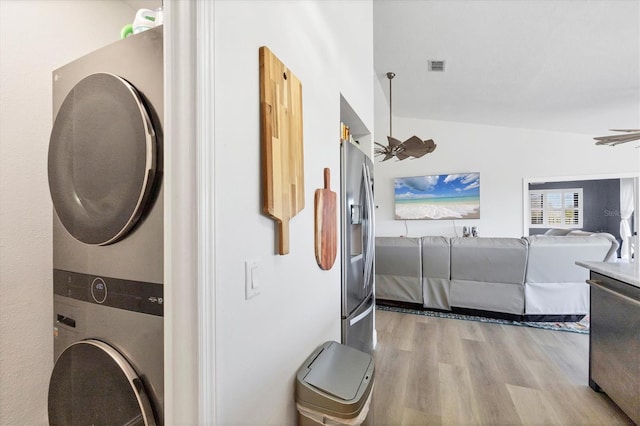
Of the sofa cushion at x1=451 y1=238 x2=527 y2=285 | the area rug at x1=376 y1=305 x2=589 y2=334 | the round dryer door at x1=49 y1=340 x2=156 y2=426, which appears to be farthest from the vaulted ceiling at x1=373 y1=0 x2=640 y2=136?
the round dryer door at x1=49 y1=340 x2=156 y2=426

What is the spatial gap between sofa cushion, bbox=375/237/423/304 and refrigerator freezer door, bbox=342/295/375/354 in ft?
4.83

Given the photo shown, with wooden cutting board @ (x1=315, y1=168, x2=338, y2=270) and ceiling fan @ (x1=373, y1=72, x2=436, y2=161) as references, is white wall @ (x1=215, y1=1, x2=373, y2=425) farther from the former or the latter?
ceiling fan @ (x1=373, y1=72, x2=436, y2=161)

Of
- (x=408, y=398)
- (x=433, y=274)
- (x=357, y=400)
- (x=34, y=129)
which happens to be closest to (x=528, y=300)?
(x=433, y=274)

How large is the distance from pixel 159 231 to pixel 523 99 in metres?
5.50

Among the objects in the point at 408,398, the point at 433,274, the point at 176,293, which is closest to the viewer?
the point at 176,293

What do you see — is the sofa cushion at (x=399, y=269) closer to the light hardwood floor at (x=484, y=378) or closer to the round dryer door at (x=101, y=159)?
the light hardwood floor at (x=484, y=378)

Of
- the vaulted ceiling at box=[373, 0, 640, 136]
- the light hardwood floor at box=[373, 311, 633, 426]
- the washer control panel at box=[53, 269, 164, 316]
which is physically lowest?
the light hardwood floor at box=[373, 311, 633, 426]

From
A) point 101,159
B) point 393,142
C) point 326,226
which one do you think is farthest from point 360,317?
point 393,142

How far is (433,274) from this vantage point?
360 cm

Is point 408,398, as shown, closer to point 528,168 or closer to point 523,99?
point 523,99

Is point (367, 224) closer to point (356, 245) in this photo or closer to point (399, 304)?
point (356, 245)

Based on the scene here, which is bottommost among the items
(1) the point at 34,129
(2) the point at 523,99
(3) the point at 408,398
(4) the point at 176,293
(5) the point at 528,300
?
(3) the point at 408,398

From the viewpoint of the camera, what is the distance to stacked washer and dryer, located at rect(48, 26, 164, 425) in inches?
31.4

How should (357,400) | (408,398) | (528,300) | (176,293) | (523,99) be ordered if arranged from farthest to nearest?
(523,99)
(528,300)
(408,398)
(357,400)
(176,293)
